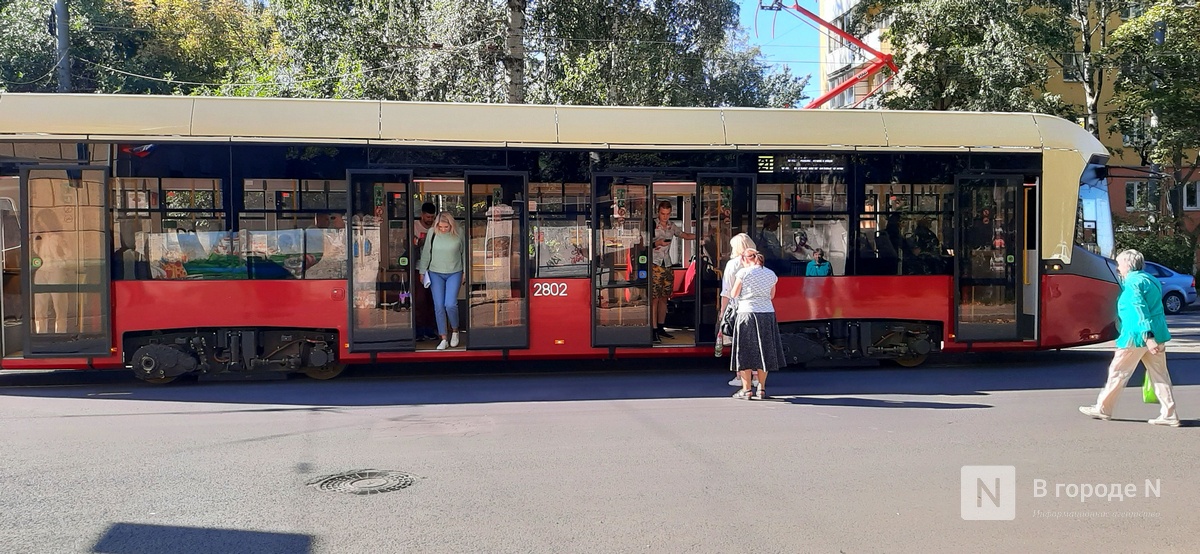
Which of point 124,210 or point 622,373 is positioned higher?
point 124,210

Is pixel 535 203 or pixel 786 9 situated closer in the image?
pixel 535 203

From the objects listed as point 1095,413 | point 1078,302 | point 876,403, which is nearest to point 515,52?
point 1078,302

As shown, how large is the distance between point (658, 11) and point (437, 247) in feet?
41.6

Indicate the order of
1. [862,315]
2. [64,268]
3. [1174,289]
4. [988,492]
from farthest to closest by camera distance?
[1174,289]
[862,315]
[64,268]
[988,492]

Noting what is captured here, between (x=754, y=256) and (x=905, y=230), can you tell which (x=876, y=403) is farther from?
(x=905, y=230)

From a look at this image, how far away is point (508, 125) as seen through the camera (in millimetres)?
10883

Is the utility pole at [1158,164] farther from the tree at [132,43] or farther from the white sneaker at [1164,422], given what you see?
the tree at [132,43]

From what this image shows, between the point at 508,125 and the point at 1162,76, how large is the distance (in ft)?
73.8

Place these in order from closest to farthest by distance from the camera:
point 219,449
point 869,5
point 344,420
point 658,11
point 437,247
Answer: point 219,449 < point 344,420 < point 437,247 < point 658,11 < point 869,5

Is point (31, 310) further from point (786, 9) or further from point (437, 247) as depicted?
point (786, 9)

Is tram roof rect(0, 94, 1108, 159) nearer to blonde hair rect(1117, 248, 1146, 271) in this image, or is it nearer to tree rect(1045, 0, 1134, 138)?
blonde hair rect(1117, 248, 1146, 271)

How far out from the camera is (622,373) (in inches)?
461

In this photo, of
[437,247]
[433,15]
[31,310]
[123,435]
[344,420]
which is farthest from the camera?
[433,15]

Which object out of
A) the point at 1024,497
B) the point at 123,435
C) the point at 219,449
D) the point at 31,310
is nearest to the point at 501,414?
the point at 219,449
